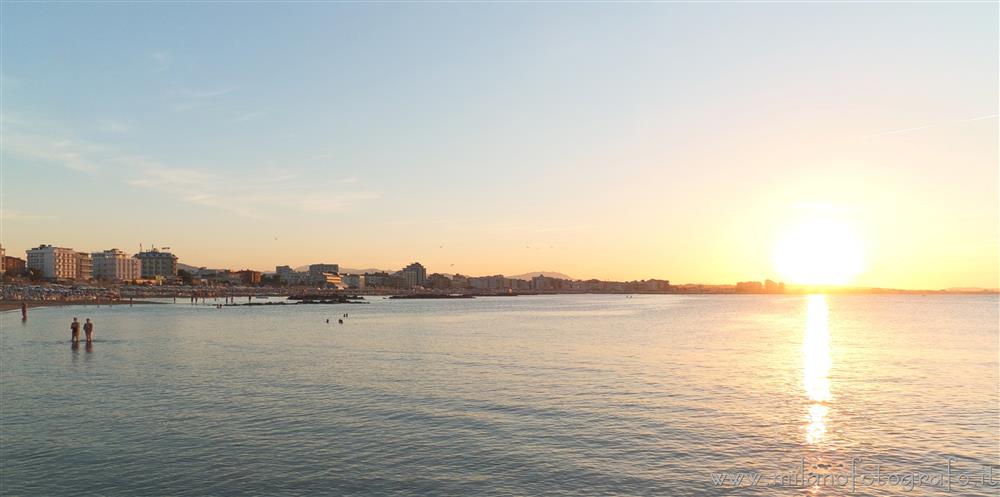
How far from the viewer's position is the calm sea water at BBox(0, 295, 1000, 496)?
1850 cm

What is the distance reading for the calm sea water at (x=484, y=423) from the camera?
60.7 ft

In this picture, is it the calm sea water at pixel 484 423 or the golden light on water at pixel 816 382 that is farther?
the golden light on water at pixel 816 382

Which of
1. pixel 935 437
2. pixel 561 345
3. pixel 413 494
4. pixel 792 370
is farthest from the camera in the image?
pixel 561 345

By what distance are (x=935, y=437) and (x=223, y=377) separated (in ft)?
111

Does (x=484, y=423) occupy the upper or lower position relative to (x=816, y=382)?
upper

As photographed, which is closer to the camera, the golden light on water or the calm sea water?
the calm sea water

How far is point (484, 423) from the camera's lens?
25.2 meters

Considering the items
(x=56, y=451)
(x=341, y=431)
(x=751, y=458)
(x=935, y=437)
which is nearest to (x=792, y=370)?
(x=935, y=437)

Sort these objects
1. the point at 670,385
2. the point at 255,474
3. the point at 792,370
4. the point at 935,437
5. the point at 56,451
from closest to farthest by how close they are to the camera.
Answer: the point at 255,474, the point at 56,451, the point at 935,437, the point at 670,385, the point at 792,370

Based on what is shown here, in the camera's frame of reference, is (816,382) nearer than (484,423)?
No

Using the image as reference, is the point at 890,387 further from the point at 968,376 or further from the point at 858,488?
the point at 858,488

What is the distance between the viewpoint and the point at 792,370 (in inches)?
1700

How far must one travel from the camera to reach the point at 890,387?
3534 centimetres

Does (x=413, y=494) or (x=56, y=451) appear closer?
(x=413, y=494)
